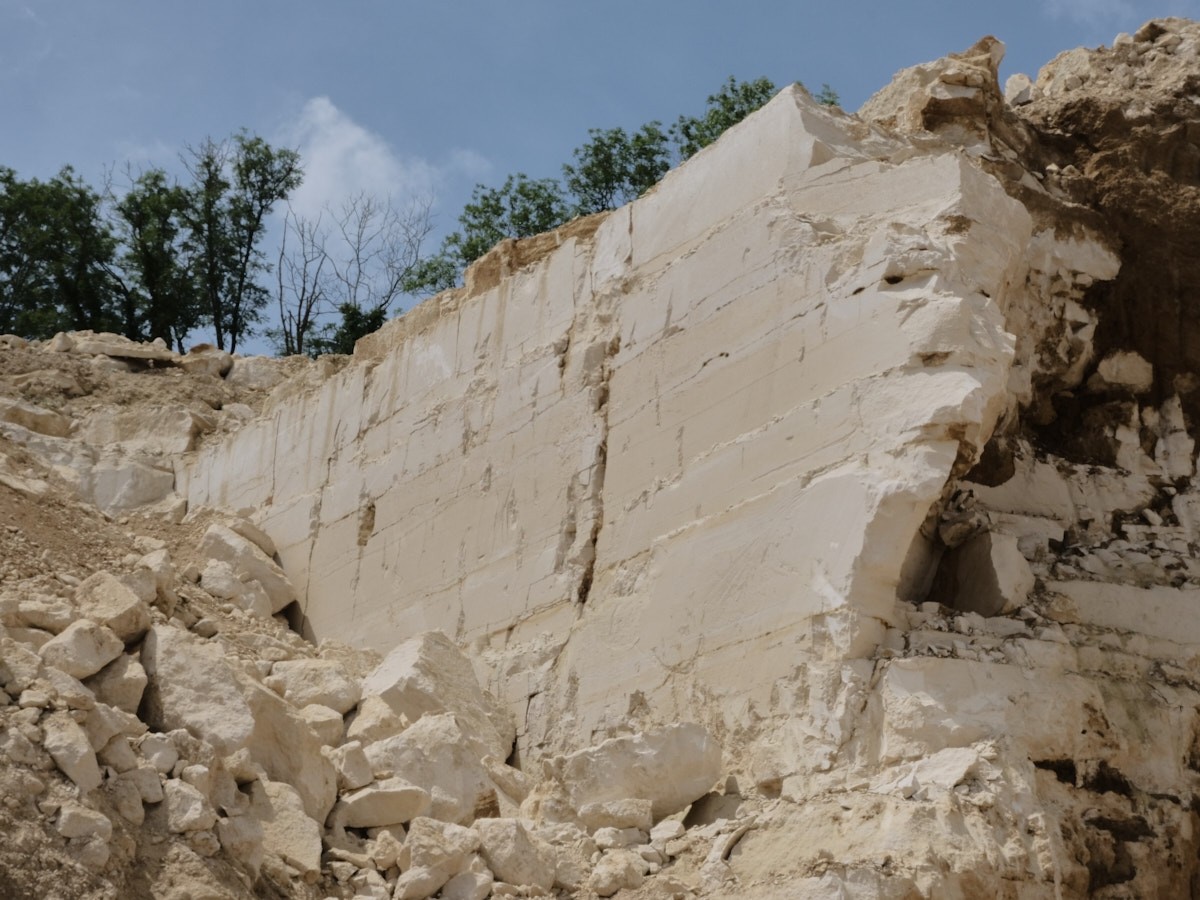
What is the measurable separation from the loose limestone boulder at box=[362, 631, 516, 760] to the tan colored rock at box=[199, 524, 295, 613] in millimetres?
2837

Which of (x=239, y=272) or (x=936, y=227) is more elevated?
(x=239, y=272)

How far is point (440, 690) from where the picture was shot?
7.80m

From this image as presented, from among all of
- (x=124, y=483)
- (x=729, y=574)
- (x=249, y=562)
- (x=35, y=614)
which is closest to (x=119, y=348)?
(x=124, y=483)

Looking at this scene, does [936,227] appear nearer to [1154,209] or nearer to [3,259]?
[1154,209]

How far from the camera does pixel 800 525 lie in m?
7.28

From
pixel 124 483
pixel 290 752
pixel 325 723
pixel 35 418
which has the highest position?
pixel 35 418

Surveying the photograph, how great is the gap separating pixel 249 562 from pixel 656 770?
496 cm

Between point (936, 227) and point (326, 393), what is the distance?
5486 mm

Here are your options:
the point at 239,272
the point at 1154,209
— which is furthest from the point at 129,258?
the point at 1154,209

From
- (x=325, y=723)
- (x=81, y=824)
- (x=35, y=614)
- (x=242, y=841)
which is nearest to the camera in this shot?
(x=81, y=824)

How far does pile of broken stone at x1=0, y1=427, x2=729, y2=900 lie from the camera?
5582 millimetres

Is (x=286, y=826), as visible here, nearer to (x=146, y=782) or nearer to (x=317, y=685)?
(x=146, y=782)

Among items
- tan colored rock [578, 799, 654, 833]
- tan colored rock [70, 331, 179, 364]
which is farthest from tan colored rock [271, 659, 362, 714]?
tan colored rock [70, 331, 179, 364]

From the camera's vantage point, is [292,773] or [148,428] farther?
[148,428]
